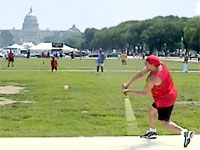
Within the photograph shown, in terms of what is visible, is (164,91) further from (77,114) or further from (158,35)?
(158,35)

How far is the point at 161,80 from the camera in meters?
8.57

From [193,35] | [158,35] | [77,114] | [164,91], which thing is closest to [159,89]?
[164,91]

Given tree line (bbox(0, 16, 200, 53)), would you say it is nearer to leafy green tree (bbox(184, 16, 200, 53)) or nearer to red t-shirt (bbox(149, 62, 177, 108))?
leafy green tree (bbox(184, 16, 200, 53))

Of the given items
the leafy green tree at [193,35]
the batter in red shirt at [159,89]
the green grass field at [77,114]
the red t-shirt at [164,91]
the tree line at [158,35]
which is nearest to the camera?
the batter in red shirt at [159,89]

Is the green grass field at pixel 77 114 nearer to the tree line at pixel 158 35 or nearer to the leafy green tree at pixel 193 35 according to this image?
the leafy green tree at pixel 193 35

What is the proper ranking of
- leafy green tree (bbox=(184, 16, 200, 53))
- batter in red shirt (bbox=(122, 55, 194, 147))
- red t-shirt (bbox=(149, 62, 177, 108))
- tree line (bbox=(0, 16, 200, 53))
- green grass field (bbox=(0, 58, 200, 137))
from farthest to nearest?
tree line (bbox=(0, 16, 200, 53))
leafy green tree (bbox=(184, 16, 200, 53))
green grass field (bbox=(0, 58, 200, 137))
red t-shirt (bbox=(149, 62, 177, 108))
batter in red shirt (bbox=(122, 55, 194, 147))

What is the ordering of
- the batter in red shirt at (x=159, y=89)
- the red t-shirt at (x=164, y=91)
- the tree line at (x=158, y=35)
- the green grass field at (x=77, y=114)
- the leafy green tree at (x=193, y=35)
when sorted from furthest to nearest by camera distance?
1. the tree line at (x=158, y=35)
2. the leafy green tree at (x=193, y=35)
3. the green grass field at (x=77, y=114)
4. the red t-shirt at (x=164, y=91)
5. the batter in red shirt at (x=159, y=89)

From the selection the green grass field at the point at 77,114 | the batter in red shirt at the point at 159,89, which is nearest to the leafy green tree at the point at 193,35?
the green grass field at the point at 77,114

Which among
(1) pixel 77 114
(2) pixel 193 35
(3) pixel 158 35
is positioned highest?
(3) pixel 158 35

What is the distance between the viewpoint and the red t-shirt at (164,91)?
8.69 meters

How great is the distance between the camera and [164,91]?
8.80 meters

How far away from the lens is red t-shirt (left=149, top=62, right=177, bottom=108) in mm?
8688

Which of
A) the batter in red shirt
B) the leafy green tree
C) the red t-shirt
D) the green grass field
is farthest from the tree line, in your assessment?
the red t-shirt

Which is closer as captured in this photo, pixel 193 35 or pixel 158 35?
pixel 193 35
